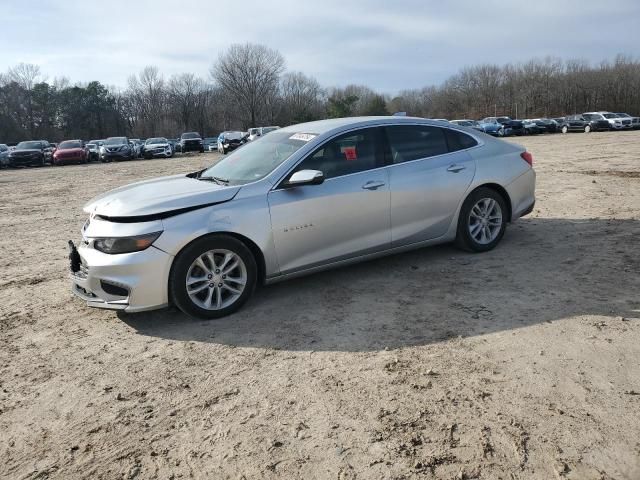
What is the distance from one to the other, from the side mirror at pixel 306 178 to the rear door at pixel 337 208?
0.09 meters

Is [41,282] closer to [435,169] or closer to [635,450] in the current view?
[435,169]

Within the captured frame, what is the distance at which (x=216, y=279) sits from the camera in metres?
4.48

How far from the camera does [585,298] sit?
4492 mm

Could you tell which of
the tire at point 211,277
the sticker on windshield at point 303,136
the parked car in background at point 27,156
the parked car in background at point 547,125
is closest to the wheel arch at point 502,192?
the sticker on windshield at point 303,136

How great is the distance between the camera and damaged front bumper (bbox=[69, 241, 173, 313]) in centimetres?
419

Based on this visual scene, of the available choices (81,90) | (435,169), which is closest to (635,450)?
(435,169)

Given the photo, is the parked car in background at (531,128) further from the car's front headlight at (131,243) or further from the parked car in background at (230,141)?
the car's front headlight at (131,243)

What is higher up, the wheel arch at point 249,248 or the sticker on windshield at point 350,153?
the sticker on windshield at point 350,153

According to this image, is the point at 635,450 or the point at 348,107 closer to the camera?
the point at 635,450

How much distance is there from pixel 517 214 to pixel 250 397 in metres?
4.39

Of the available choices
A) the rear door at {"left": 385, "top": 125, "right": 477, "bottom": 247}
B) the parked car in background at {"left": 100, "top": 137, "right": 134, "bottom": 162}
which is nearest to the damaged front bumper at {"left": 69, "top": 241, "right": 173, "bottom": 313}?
the rear door at {"left": 385, "top": 125, "right": 477, "bottom": 247}

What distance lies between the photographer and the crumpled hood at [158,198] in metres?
4.34

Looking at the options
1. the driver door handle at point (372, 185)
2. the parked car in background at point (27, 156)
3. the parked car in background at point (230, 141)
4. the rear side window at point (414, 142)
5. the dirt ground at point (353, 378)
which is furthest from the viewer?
the parked car in background at point (27, 156)

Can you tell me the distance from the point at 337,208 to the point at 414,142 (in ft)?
4.48
